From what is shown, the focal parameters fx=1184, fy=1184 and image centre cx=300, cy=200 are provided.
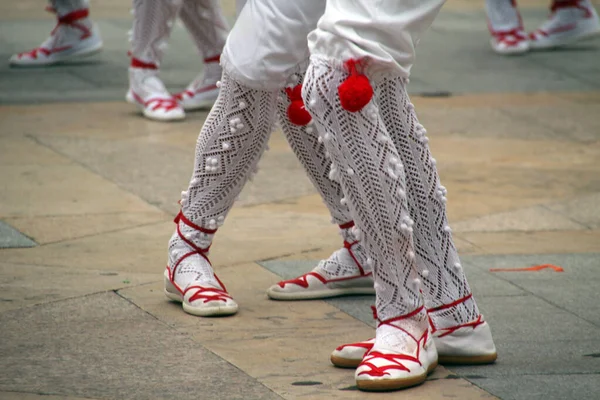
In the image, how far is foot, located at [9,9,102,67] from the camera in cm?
797

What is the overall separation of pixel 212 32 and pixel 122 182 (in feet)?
5.47

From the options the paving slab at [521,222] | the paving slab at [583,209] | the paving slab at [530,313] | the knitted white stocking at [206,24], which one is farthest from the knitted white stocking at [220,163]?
the knitted white stocking at [206,24]

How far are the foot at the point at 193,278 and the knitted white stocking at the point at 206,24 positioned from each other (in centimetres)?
308

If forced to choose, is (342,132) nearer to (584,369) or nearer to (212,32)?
(584,369)

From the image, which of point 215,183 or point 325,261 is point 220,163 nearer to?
point 215,183

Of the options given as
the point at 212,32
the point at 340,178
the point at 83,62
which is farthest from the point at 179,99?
the point at 340,178

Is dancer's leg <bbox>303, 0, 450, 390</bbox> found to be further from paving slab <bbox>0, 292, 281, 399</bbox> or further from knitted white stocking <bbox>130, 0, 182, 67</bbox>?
knitted white stocking <bbox>130, 0, 182, 67</bbox>

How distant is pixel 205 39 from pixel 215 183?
3.24 metres

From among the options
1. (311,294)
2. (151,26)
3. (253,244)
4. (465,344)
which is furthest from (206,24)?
(465,344)

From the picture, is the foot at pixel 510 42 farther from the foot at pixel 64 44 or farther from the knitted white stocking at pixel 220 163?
the knitted white stocking at pixel 220 163

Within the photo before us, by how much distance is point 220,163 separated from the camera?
12.0 ft

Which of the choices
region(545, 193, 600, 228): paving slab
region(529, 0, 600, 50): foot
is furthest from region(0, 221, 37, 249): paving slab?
region(529, 0, 600, 50): foot

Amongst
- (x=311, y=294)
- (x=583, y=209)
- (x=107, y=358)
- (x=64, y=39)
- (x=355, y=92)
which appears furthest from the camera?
(x=64, y=39)

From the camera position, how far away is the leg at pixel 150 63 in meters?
6.55
